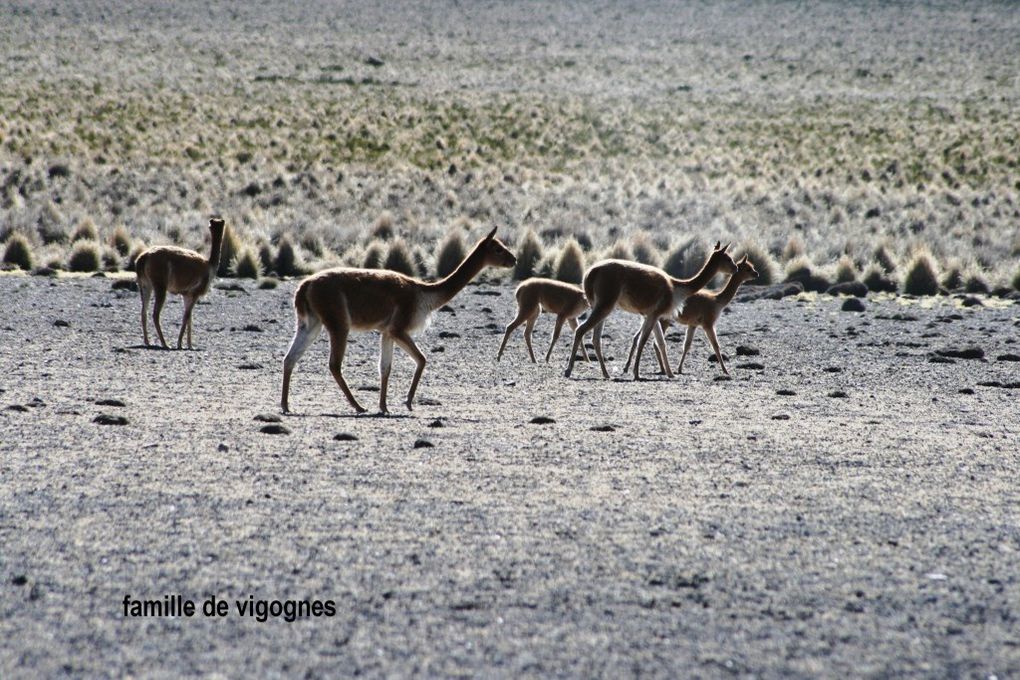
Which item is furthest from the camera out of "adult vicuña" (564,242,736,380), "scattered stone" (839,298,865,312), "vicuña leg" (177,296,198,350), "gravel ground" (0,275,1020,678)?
"scattered stone" (839,298,865,312)

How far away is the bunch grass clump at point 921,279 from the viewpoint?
64.2 feet

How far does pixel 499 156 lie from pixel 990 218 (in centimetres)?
1807

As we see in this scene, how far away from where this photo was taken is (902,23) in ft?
275

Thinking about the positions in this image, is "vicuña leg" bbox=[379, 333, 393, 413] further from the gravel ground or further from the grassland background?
the grassland background

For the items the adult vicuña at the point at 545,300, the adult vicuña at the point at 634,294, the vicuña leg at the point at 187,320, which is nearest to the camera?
the adult vicuña at the point at 634,294

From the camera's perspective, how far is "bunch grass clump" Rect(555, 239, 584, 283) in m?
20.4

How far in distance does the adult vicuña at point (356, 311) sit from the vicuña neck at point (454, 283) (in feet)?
0.26

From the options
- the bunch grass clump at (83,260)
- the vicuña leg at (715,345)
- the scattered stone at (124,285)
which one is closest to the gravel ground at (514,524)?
the vicuña leg at (715,345)

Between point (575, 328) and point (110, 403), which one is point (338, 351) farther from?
point (575, 328)

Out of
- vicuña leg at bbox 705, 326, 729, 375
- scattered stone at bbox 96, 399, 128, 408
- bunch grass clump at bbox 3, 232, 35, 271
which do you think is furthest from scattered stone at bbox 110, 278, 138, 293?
scattered stone at bbox 96, 399, 128, 408

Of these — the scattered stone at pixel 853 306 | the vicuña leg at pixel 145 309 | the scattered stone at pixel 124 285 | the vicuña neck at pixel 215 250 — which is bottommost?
the scattered stone at pixel 124 285

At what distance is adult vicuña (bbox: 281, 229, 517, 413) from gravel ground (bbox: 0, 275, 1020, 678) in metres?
0.36

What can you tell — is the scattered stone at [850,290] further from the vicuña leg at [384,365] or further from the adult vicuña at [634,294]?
the vicuña leg at [384,365]

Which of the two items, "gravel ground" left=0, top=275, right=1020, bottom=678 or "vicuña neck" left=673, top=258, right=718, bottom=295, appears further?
"vicuña neck" left=673, top=258, right=718, bottom=295
